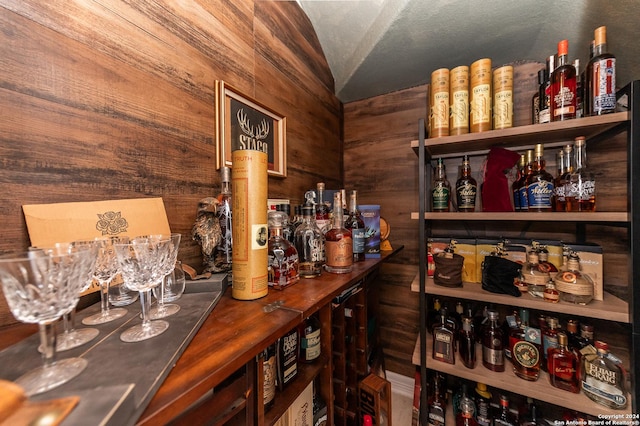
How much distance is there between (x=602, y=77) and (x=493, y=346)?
49.0 inches

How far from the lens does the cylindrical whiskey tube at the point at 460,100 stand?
46.7 inches

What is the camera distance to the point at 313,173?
1569 mm

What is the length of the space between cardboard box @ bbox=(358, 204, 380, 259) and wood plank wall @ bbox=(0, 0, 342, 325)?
80cm

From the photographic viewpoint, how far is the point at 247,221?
2.07ft

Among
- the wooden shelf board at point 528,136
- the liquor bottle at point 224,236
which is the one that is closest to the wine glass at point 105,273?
the liquor bottle at point 224,236

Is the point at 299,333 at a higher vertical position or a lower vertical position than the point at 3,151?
lower

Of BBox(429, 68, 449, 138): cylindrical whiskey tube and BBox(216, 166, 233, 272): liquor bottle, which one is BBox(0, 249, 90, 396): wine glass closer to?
BBox(216, 166, 233, 272): liquor bottle

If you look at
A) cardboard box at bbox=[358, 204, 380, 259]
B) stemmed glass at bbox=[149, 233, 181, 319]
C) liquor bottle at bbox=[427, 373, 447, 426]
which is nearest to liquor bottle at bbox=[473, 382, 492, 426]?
liquor bottle at bbox=[427, 373, 447, 426]

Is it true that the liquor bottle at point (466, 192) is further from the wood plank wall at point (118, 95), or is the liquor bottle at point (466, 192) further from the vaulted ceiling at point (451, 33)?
the wood plank wall at point (118, 95)

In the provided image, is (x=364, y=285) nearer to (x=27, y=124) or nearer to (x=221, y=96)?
(x=221, y=96)

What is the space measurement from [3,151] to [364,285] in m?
1.23

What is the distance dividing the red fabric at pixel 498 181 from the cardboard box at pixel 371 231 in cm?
59

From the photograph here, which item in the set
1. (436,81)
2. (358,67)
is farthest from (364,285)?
(358,67)

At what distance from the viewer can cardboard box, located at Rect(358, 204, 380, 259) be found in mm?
1287
